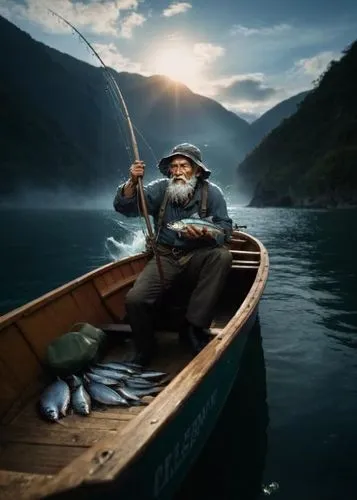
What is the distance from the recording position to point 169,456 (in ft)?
9.37

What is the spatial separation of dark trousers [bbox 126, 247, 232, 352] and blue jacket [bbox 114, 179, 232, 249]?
33 cm

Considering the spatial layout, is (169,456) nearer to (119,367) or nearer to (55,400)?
(55,400)

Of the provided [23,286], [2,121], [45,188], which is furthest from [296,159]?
[23,286]

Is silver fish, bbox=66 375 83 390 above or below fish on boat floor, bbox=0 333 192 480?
above

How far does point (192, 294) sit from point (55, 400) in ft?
6.82

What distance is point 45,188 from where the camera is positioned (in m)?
138

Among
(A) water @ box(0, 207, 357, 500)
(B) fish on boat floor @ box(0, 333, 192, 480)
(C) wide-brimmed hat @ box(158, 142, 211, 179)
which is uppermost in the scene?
(C) wide-brimmed hat @ box(158, 142, 211, 179)

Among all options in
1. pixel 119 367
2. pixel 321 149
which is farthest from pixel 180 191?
pixel 321 149

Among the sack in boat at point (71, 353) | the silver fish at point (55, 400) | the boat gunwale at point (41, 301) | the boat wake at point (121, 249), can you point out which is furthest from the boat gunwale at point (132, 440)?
the boat wake at point (121, 249)

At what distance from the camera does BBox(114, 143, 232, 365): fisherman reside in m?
5.08

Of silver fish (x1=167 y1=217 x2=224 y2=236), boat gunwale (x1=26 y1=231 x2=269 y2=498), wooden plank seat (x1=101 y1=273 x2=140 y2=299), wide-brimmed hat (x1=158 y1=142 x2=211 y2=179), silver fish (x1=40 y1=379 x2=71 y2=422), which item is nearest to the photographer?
boat gunwale (x1=26 y1=231 x2=269 y2=498)

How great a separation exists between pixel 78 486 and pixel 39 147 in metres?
154

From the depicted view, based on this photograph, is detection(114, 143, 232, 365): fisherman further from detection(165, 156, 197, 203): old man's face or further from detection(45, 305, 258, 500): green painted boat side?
detection(45, 305, 258, 500): green painted boat side

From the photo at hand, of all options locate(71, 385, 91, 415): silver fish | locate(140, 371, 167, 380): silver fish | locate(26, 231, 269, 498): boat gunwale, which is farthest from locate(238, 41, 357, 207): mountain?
locate(26, 231, 269, 498): boat gunwale
